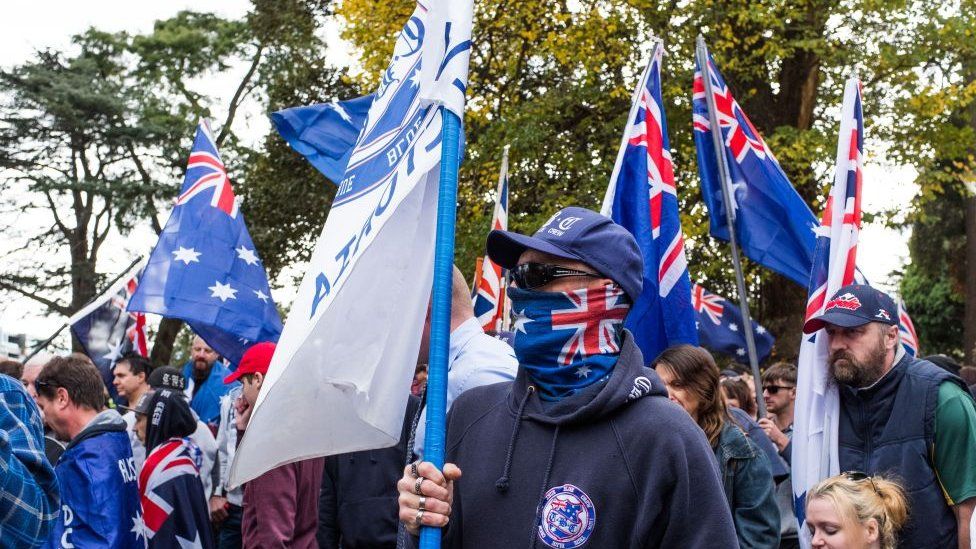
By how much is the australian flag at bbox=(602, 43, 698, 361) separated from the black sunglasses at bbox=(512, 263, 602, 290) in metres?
3.61

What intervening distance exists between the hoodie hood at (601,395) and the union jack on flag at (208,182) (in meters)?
7.07

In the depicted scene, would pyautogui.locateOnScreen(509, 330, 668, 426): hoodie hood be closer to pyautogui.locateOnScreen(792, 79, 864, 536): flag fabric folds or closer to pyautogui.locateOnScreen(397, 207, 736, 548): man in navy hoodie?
pyautogui.locateOnScreen(397, 207, 736, 548): man in navy hoodie

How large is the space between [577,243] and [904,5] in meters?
16.2

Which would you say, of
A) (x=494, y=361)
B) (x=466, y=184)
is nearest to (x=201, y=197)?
(x=494, y=361)

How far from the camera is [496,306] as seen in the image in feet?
36.1

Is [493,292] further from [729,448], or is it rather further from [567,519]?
[567,519]

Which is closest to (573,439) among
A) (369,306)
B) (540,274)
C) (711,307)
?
(540,274)

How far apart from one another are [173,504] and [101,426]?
1270mm

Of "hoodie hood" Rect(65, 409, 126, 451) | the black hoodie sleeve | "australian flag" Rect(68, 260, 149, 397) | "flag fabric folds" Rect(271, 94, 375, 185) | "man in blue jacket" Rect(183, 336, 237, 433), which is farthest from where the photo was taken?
"australian flag" Rect(68, 260, 149, 397)

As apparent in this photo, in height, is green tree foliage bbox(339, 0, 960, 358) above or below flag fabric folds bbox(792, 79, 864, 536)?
above

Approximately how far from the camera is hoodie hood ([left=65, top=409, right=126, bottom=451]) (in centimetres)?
555

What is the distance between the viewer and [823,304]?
5.98m

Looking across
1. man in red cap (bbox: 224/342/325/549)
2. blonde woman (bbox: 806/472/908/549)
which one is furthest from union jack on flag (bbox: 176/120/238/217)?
blonde woman (bbox: 806/472/908/549)

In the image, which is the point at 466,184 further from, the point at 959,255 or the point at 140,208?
the point at 959,255
